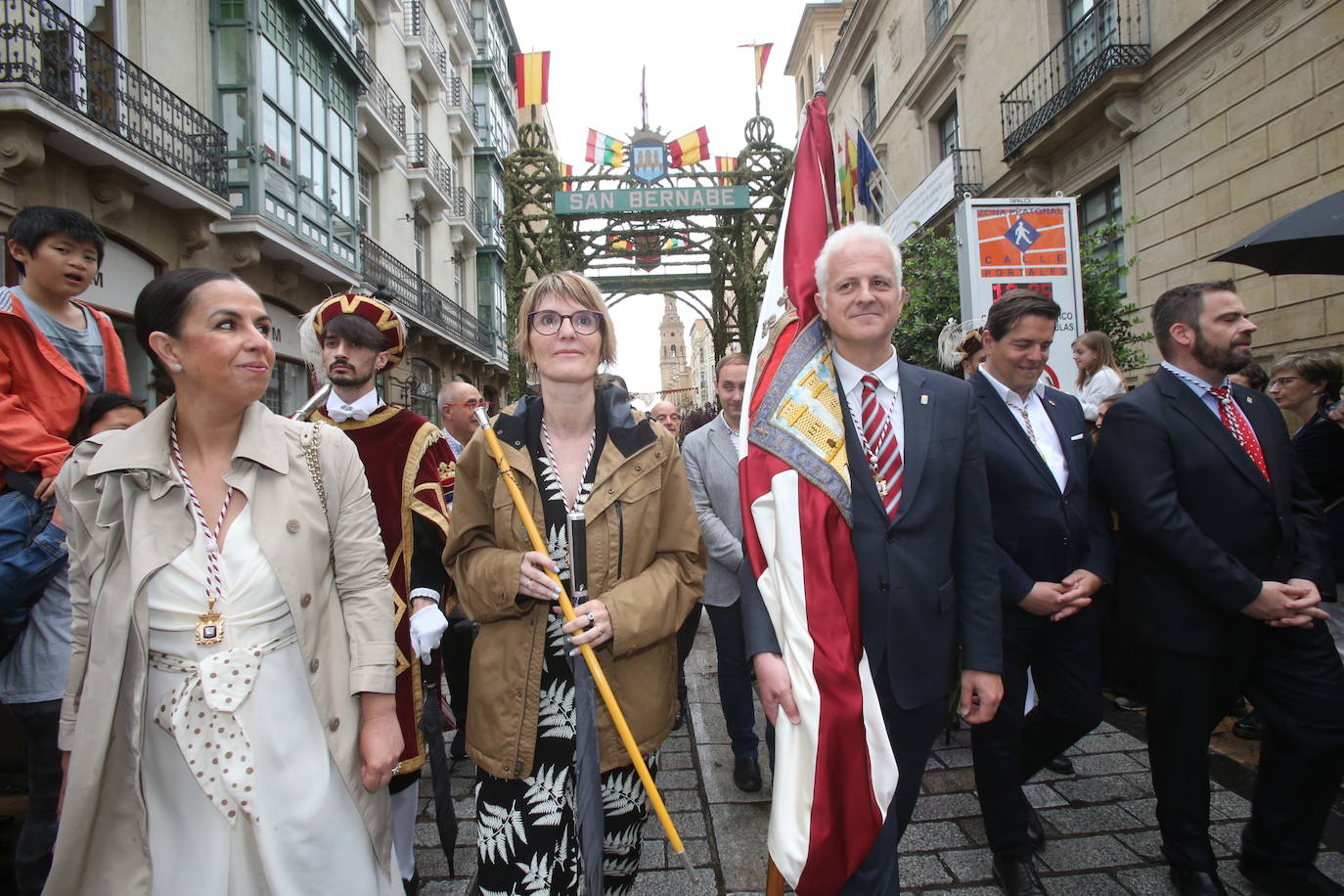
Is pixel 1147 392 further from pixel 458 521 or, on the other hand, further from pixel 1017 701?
pixel 458 521

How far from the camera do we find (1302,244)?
3.73 metres

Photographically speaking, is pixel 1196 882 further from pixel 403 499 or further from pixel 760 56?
pixel 760 56

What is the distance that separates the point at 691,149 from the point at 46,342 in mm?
8832

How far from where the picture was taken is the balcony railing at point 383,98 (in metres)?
16.5

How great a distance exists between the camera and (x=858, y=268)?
7.52 feet

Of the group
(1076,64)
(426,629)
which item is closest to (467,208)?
(1076,64)

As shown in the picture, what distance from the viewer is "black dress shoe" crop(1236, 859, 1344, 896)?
101 inches

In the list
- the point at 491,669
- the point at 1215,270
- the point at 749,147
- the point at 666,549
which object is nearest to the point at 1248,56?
the point at 1215,270

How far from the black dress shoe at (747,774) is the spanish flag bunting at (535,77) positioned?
11213mm

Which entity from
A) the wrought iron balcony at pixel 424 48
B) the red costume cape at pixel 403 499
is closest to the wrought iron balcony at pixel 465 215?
the wrought iron balcony at pixel 424 48

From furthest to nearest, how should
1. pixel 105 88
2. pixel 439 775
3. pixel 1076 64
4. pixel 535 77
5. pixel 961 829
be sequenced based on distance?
1. pixel 1076 64
2. pixel 535 77
3. pixel 105 88
4. pixel 961 829
5. pixel 439 775

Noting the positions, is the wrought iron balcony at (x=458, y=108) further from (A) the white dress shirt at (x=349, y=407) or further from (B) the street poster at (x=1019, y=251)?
(A) the white dress shirt at (x=349, y=407)

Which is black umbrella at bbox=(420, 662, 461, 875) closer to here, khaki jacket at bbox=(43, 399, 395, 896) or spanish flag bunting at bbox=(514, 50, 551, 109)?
khaki jacket at bbox=(43, 399, 395, 896)

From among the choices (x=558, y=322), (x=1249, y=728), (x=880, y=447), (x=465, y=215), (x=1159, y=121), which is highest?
(x=465, y=215)
